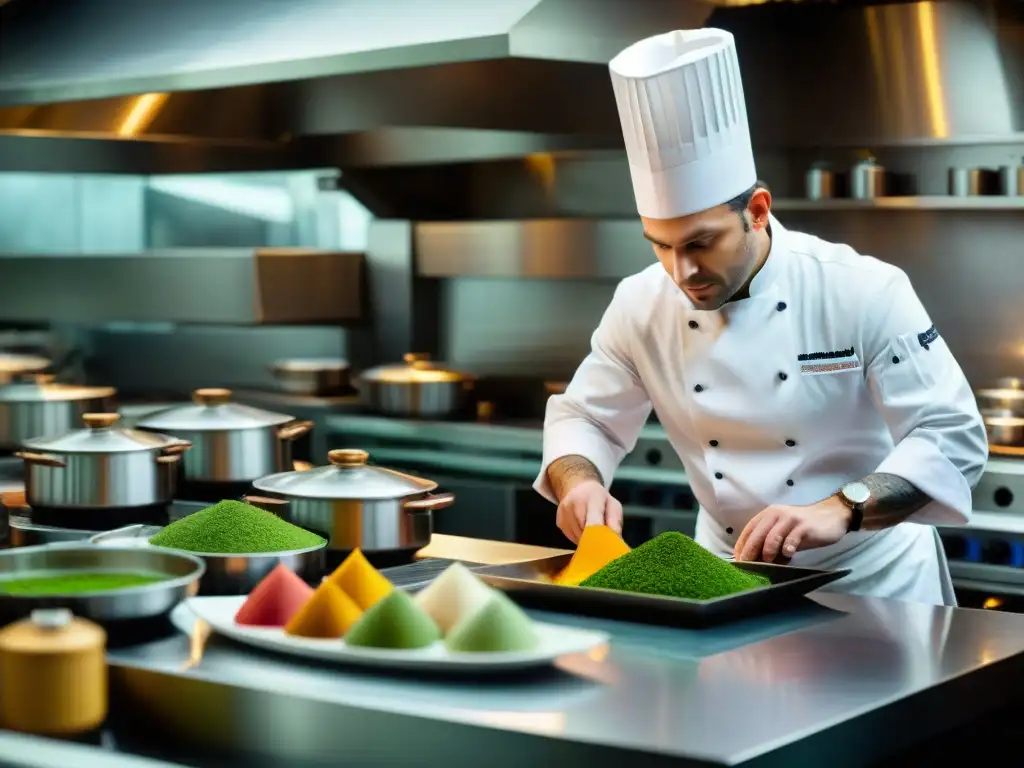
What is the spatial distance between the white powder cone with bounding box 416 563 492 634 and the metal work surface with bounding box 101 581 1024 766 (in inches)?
4.7

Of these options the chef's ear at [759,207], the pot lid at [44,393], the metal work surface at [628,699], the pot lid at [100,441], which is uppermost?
the chef's ear at [759,207]

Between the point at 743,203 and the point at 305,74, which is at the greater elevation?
the point at 305,74

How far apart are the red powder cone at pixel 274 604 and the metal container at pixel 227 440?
1.13m

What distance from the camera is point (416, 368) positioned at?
4699 millimetres

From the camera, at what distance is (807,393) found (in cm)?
276

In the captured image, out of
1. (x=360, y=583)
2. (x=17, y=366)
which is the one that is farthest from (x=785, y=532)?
(x=17, y=366)

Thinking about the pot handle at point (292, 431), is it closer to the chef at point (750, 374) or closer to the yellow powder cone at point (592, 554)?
the chef at point (750, 374)

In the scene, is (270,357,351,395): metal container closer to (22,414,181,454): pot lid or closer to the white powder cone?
(22,414,181,454): pot lid

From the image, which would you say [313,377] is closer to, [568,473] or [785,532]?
[568,473]

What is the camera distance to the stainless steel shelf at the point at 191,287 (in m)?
4.99

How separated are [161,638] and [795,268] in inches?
54.8

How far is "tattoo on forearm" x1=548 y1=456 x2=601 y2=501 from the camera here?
269 centimetres

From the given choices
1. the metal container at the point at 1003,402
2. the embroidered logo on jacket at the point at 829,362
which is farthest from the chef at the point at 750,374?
the metal container at the point at 1003,402

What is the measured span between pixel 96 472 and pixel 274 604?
0.89 m
